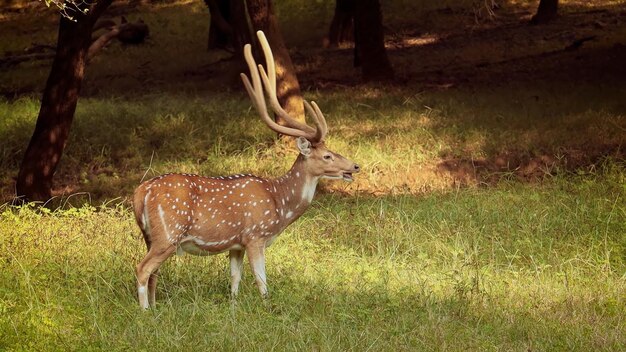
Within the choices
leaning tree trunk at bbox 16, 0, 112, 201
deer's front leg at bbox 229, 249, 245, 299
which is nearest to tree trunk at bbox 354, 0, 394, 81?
leaning tree trunk at bbox 16, 0, 112, 201

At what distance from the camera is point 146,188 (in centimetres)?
775

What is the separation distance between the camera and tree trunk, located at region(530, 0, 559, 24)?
24969 mm

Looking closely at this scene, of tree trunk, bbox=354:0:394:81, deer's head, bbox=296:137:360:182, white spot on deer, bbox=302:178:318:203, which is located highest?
deer's head, bbox=296:137:360:182

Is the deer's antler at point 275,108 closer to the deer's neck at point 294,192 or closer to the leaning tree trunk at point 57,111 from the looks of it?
the deer's neck at point 294,192

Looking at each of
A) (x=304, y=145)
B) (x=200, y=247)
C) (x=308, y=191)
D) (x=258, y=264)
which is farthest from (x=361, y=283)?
(x=200, y=247)

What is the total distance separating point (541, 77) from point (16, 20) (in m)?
17.7

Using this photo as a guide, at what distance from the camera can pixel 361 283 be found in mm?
8594

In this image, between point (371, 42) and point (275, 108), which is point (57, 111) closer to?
point (275, 108)

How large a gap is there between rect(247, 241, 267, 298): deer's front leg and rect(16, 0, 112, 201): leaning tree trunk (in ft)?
19.3

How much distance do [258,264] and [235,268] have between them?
11.4 inches

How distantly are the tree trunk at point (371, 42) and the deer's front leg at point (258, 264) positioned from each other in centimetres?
1176

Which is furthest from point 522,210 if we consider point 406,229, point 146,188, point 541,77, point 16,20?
point 16,20

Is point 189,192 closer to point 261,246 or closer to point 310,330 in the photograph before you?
point 261,246

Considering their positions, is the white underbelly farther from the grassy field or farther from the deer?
the grassy field
